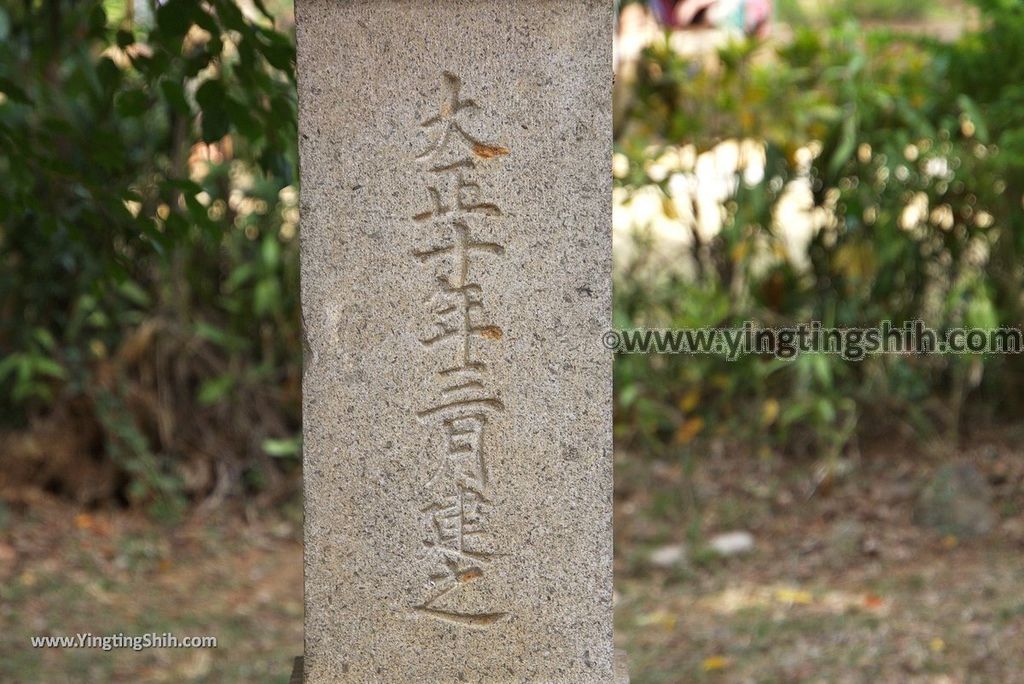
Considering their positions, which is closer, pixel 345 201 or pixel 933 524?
pixel 345 201

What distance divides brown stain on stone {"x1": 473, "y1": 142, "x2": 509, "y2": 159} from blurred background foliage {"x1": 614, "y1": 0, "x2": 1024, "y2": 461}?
218 centimetres

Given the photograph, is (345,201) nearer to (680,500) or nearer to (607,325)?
(607,325)

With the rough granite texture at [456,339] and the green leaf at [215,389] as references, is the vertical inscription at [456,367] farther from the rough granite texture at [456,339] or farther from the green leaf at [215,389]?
the green leaf at [215,389]

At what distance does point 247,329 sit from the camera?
4.34 meters

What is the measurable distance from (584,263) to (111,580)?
2356mm

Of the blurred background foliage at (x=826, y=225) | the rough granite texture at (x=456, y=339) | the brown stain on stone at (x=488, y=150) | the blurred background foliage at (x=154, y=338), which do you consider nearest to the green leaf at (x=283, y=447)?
the blurred background foliage at (x=154, y=338)

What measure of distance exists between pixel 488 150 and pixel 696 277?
8.61ft

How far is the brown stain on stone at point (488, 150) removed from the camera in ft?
6.36

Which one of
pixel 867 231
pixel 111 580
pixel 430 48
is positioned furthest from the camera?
pixel 867 231

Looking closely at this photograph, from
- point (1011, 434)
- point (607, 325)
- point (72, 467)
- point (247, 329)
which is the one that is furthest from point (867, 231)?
point (72, 467)

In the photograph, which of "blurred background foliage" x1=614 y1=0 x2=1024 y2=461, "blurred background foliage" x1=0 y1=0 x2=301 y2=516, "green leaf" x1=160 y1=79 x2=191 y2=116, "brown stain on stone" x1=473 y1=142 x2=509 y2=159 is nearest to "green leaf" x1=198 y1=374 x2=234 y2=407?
"blurred background foliage" x1=0 y1=0 x2=301 y2=516

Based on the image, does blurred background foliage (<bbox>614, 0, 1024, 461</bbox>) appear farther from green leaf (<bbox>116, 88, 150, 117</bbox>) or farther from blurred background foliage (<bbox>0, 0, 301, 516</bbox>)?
green leaf (<bbox>116, 88, 150, 117</bbox>)

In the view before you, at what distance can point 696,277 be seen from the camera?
4.47 meters

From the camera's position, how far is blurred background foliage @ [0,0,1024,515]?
404 cm
